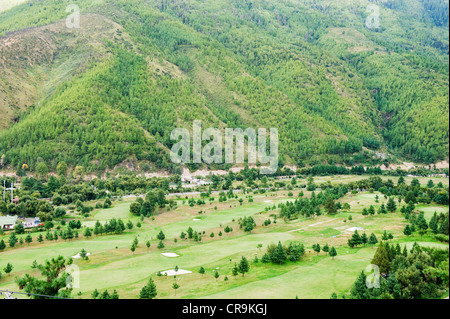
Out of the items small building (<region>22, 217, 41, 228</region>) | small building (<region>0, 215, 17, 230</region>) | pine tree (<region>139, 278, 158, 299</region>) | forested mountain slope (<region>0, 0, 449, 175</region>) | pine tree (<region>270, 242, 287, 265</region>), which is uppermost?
forested mountain slope (<region>0, 0, 449, 175</region>)

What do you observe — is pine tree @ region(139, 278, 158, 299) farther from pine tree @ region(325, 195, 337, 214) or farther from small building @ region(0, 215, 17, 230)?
pine tree @ region(325, 195, 337, 214)

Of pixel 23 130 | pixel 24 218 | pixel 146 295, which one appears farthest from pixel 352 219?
pixel 23 130

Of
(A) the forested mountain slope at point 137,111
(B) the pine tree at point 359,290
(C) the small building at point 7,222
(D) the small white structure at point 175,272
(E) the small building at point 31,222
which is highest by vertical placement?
(A) the forested mountain slope at point 137,111

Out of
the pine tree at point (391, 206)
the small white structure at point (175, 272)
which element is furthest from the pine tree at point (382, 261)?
the pine tree at point (391, 206)

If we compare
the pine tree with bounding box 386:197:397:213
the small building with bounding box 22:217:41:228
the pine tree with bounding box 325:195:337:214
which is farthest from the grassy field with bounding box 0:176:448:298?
the small building with bounding box 22:217:41:228

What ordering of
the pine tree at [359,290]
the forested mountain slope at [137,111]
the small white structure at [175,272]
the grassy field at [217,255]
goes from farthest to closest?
the forested mountain slope at [137,111] → the small white structure at [175,272] → the grassy field at [217,255] → the pine tree at [359,290]

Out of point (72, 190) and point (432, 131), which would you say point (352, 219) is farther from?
point (432, 131)

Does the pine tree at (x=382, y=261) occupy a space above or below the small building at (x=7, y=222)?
above

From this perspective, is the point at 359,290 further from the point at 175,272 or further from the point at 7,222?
the point at 7,222

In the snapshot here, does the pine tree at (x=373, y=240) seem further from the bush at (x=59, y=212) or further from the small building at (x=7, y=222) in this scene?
the small building at (x=7, y=222)
